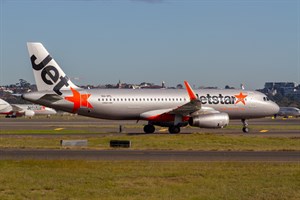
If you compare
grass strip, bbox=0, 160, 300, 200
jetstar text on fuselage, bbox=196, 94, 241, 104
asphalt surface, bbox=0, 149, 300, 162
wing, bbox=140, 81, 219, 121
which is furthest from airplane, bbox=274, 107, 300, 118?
grass strip, bbox=0, 160, 300, 200

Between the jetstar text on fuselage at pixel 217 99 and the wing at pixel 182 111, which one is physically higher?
the jetstar text on fuselage at pixel 217 99

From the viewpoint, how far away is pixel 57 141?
45.2 m

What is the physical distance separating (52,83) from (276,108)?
23.7 m

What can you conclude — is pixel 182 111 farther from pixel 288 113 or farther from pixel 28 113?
pixel 288 113

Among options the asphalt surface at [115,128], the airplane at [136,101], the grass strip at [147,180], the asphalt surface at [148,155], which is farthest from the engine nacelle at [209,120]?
the grass strip at [147,180]

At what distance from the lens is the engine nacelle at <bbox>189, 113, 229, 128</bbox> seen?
5500cm

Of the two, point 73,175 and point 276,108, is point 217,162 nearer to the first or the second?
point 73,175

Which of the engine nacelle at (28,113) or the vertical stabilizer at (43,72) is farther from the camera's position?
the engine nacelle at (28,113)

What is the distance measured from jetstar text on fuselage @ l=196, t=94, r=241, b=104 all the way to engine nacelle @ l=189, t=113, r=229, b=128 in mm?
3822

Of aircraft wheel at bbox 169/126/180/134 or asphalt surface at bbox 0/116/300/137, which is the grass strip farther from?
asphalt surface at bbox 0/116/300/137

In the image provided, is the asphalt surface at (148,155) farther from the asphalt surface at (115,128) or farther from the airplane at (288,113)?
the airplane at (288,113)

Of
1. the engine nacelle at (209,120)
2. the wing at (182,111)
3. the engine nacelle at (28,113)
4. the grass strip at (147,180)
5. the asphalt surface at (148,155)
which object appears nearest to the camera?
the grass strip at (147,180)

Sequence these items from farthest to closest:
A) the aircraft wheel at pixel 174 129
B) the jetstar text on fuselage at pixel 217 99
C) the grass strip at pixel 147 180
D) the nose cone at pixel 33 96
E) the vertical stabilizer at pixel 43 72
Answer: the jetstar text on fuselage at pixel 217 99 → the aircraft wheel at pixel 174 129 → the vertical stabilizer at pixel 43 72 → the nose cone at pixel 33 96 → the grass strip at pixel 147 180

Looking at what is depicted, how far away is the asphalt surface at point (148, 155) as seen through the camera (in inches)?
1277
